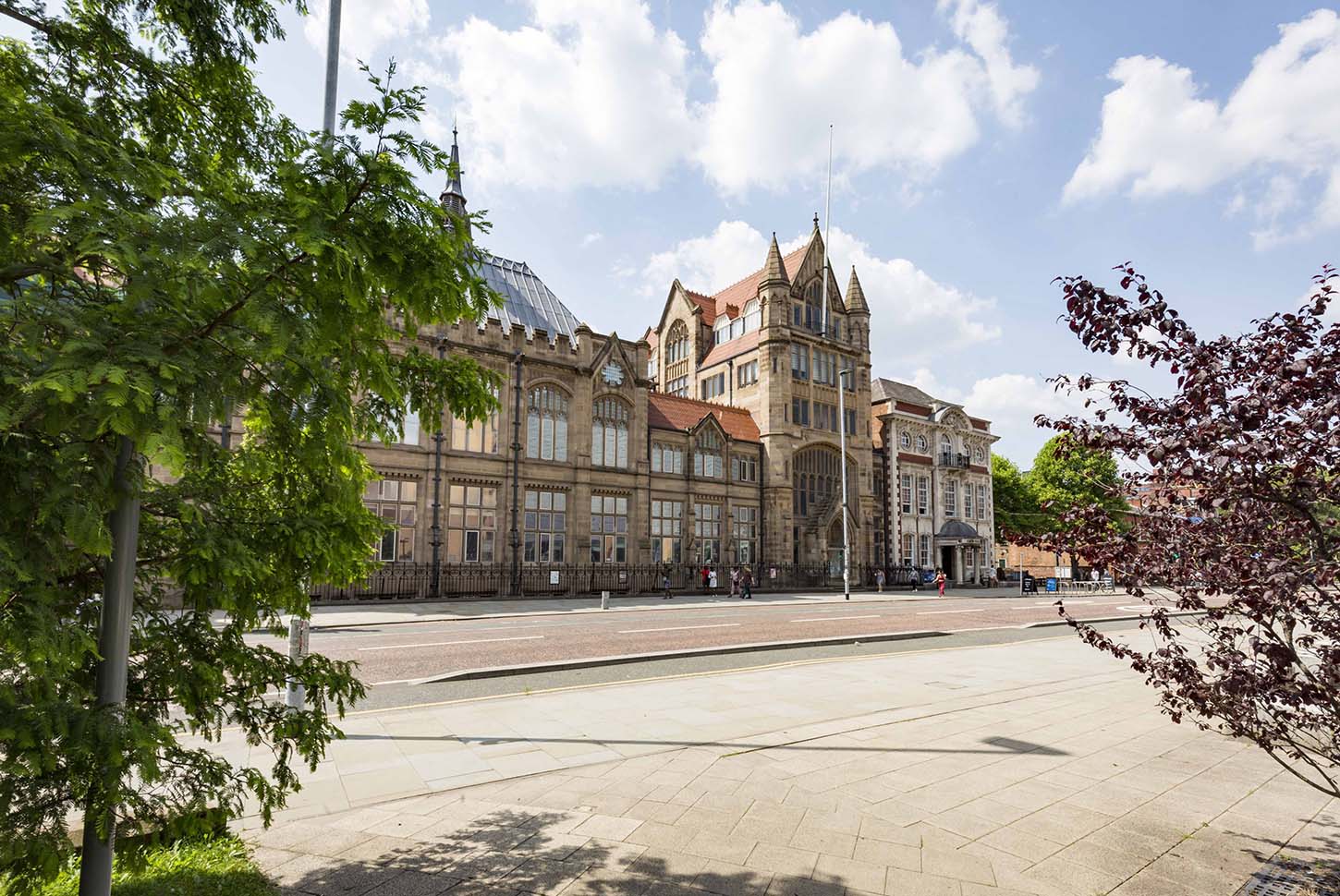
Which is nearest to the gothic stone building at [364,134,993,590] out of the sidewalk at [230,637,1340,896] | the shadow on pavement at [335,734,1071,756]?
the shadow on pavement at [335,734,1071,756]

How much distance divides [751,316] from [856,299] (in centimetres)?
896

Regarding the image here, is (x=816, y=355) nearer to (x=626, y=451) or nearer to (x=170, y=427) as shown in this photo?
(x=626, y=451)

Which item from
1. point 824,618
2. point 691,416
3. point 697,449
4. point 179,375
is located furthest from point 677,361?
point 179,375

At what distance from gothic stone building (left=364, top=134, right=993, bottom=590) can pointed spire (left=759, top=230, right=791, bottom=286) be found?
0.13 metres

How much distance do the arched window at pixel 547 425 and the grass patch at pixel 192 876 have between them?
30.2 metres

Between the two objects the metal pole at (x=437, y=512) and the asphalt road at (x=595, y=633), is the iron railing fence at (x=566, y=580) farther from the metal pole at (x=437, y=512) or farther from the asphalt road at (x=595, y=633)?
the asphalt road at (x=595, y=633)

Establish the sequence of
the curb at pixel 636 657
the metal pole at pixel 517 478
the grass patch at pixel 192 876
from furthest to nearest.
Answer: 1. the metal pole at pixel 517 478
2. the curb at pixel 636 657
3. the grass patch at pixel 192 876

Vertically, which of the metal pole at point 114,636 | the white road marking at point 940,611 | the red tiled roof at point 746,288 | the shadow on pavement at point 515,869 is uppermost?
the red tiled roof at point 746,288

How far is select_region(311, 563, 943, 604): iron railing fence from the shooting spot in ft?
95.1

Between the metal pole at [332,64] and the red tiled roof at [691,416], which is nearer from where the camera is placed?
the metal pole at [332,64]

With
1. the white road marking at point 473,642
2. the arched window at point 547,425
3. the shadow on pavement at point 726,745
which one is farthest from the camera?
the arched window at point 547,425

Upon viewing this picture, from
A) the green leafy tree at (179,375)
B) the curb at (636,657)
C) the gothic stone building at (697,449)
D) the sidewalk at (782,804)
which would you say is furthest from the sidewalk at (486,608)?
the green leafy tree at (179,375)

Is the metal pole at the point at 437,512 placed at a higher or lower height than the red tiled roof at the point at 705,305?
lower

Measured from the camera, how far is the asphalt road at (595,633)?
13.4 meters
